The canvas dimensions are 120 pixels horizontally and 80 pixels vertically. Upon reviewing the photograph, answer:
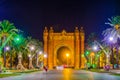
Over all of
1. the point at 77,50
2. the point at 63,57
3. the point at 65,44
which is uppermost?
the point at 65,44

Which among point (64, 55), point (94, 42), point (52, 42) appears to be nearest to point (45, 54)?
point (52, 42)

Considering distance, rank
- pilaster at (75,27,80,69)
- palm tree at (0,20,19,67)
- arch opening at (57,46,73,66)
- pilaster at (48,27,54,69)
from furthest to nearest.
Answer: arch opening at (57,46,73,66)
pilaster at (48,27,54,69)
pilaster at (75,27,80,69)
palm tree at (0,20,19,67)

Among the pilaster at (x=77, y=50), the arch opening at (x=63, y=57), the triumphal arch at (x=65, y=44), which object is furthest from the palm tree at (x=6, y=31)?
the arch opening at (x=63, y=57)

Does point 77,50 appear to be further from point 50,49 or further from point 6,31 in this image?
point 6,31

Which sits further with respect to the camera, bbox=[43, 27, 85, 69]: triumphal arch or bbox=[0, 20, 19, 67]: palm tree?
bbox=[43, 27, 85, 69]: triumphal arch

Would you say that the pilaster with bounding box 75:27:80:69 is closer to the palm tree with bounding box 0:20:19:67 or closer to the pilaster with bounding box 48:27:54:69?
the pilaster with bounding box 48:27:54:69

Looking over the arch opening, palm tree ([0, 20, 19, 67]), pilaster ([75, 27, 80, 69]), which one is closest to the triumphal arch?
pilaster ([75, 27, 80, 69])

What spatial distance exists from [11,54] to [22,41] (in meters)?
4.65

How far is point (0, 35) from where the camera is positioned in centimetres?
8312

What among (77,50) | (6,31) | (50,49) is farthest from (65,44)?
(6,31)

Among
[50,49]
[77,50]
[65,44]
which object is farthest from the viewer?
[50,49]

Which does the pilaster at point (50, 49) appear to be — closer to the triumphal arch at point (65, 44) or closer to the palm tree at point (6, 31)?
the triumphal arch at point (65, 44)

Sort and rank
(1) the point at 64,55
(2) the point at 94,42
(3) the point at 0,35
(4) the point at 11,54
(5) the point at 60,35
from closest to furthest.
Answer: (3) the point at 0,35
(4) the point at 11,54
(2) the point at 94,42
(5) the point at 60,35
(1) the point at 64,55

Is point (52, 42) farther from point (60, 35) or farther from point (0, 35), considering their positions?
point (0, 35)
